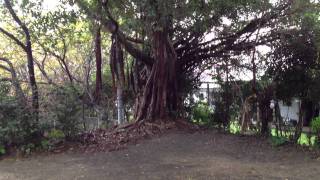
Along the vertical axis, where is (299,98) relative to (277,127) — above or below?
above

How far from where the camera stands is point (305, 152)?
8.16 m

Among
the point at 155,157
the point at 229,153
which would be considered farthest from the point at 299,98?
the point at 155,157

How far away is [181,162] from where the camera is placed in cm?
752

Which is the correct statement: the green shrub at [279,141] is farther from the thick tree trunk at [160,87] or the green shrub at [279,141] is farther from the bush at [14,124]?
the bush at [14,124]

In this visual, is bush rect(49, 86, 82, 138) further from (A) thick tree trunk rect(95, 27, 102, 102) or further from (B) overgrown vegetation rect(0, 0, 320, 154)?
(A) thick tree trunk rect(95, 27, 102, 102)

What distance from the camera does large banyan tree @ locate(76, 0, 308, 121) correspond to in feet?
27.7

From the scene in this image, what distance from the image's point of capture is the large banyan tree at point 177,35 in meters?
8.45

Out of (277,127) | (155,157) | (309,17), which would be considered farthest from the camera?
(277,127)

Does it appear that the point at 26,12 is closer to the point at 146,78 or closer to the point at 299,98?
the point at 146,78

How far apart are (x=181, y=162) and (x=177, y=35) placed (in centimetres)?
481

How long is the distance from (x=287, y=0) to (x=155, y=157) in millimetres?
5069

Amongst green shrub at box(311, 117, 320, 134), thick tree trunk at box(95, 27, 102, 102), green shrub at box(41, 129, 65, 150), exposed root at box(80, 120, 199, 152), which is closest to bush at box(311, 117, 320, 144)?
green shrub at box(311, 117, 320, 134)

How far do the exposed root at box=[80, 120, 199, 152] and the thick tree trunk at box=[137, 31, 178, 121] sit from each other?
0.36 meters

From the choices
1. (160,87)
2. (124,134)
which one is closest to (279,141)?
(160,87)
